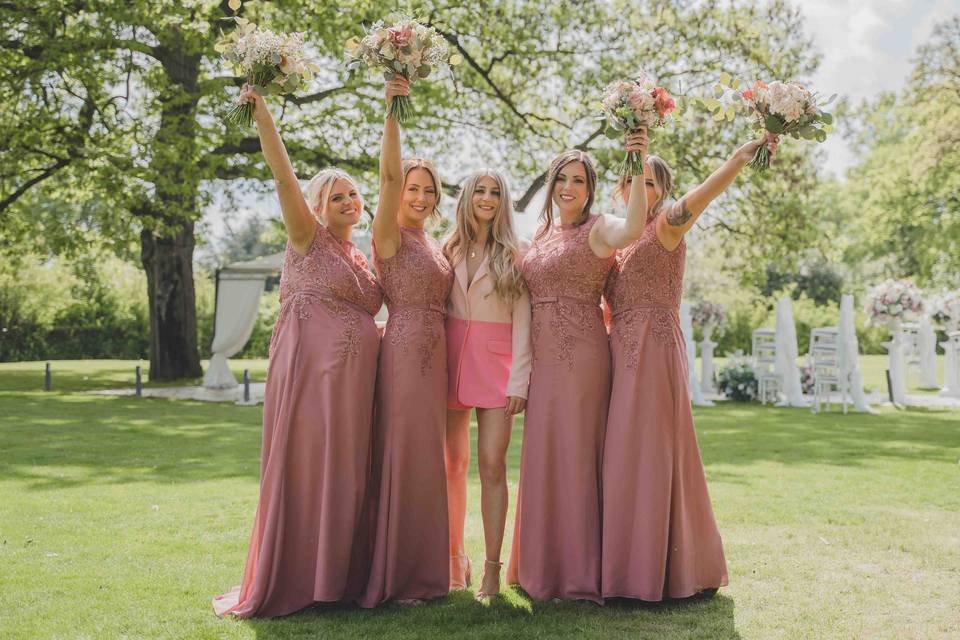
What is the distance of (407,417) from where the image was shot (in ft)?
14.8

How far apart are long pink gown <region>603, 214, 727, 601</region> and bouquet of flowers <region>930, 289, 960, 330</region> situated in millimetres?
16259

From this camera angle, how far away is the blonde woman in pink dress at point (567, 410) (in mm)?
4531

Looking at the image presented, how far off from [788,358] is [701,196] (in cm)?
1248

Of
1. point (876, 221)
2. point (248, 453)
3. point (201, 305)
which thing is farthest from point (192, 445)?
point (876, 221)

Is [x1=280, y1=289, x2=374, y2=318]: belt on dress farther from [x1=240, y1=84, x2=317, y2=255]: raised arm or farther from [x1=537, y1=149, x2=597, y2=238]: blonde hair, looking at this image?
[x1=537, y1=149, x2=597, y2=238]: blonde hair

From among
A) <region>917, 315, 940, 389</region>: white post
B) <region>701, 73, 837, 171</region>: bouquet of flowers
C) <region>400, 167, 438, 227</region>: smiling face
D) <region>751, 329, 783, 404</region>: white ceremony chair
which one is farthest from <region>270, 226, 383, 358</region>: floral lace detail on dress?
<region>917, 315, 940, 389</region>: white post

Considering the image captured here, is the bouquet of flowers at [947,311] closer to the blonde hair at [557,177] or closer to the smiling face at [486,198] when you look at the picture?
the blonde hair at [557,177]

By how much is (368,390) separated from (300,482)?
1.87 feet

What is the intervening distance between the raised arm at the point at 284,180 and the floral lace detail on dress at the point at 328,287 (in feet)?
0.23

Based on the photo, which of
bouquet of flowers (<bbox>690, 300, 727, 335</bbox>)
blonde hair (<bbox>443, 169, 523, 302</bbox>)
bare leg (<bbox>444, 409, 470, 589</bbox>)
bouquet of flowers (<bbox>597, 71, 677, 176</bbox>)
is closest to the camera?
bouquet of flowers (<bbox>597, 71, 677, 176</bbox>)

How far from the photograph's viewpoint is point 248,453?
394 inches

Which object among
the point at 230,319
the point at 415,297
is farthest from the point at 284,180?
the point at 230,319

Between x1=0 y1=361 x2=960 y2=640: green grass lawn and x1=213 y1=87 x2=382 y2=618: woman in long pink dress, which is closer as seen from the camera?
x1=0 y1=361 x2=960 y2=640: green grass lawn

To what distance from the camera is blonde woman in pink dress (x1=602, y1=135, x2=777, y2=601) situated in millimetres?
4398
